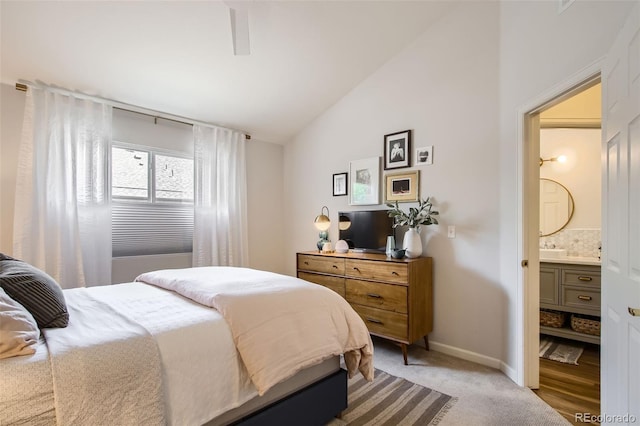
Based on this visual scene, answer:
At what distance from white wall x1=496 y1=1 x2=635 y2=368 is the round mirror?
1.48 meters

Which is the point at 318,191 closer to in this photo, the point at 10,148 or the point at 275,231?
the point at 275,231

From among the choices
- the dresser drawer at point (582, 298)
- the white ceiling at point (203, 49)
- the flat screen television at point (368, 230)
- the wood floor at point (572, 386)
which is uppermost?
the white ceiling at point (203, 49)

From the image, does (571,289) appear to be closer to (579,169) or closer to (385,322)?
(579,169)

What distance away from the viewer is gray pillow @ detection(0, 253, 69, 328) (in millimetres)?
1239

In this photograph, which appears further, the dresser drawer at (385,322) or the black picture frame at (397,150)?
the black picture frame at (397,150)

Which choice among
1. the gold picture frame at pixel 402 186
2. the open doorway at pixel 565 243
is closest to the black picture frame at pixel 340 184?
the gold picture frame at pixel 402 186

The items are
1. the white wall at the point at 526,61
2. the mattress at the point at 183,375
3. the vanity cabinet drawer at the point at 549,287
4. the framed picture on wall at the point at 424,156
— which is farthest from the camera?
the vanity cabinet drawer at the point at 549,287

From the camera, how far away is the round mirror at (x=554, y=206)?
3.46 metres

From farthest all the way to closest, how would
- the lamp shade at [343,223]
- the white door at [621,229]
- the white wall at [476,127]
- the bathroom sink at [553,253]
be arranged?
the lamp shade at [343,223] < the bathroom sink at [553,253] < the white wall at [476,127] < the white door at [621,229]

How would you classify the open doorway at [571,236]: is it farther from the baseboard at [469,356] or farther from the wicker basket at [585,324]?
the baseboard at [469,356]

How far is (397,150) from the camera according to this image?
127 inches

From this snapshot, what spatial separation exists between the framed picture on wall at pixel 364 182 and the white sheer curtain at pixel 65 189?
247 cm

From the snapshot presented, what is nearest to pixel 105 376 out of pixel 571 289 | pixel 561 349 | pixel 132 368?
pixel 132 368
